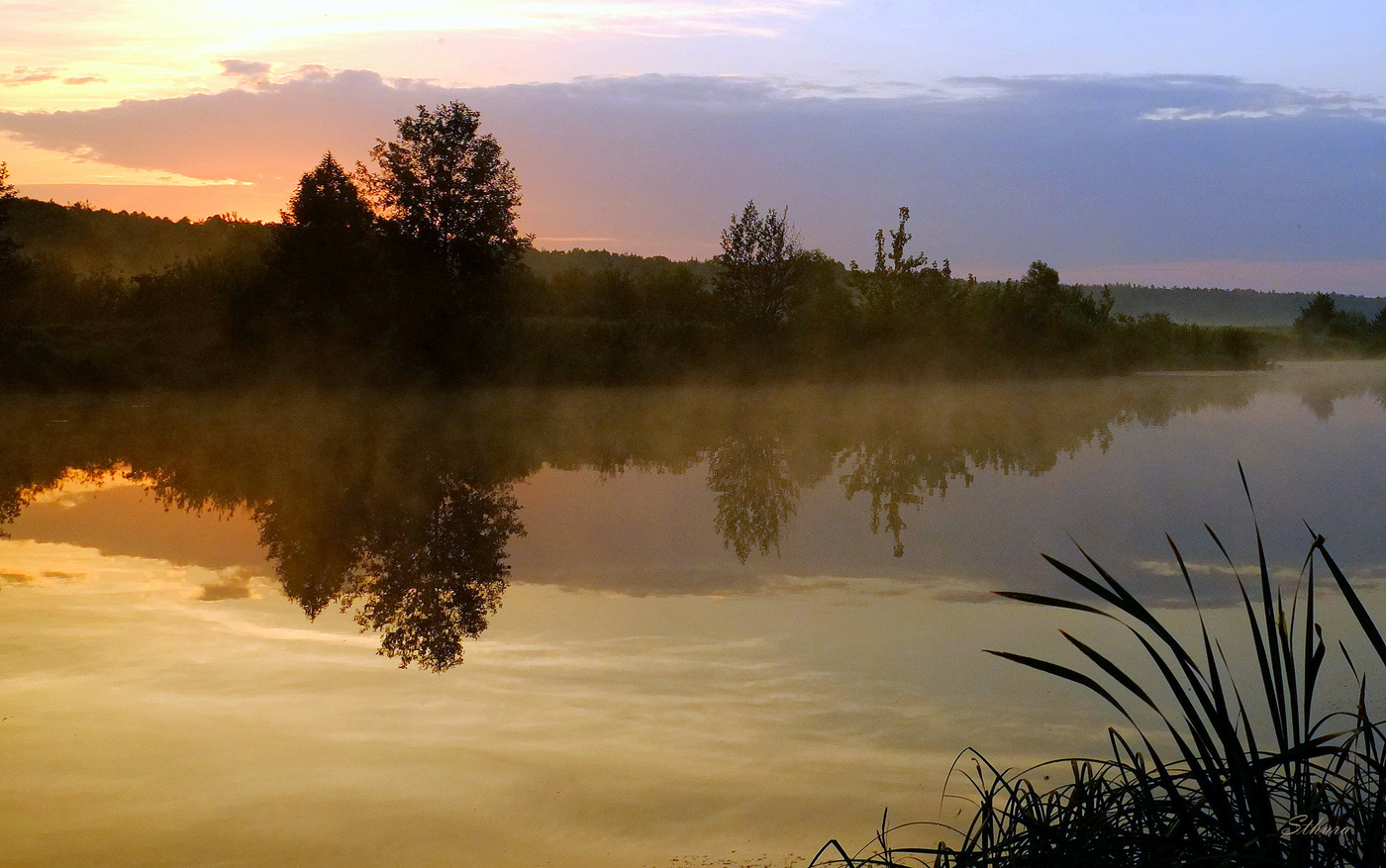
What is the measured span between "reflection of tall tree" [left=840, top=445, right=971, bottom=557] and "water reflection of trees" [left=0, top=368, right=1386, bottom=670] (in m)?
0.04

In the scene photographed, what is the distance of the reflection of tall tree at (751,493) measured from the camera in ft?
32.5

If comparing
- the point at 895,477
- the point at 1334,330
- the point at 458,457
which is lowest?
the point at 458,457

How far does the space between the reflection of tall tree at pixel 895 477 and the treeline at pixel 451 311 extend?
16.6 metres

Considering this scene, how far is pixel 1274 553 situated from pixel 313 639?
672 cm

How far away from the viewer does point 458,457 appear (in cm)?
1576

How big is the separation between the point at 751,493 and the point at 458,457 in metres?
4.89

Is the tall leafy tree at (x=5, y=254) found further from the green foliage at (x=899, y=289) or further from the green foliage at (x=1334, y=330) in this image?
the green foliage at (x=1334, y=330)

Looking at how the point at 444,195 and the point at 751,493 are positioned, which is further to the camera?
the point at 444,195

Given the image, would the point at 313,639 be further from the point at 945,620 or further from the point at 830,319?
the point at 830,319

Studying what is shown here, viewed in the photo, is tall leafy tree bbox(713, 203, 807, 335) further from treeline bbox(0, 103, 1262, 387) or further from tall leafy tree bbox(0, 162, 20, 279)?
tall leafy tree bbox(0, 162, 20, 279)

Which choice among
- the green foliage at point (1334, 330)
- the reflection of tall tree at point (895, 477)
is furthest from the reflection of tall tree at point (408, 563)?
the green foliage at point (1334, 330)

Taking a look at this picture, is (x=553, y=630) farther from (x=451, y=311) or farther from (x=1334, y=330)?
(x=1334, y=330)

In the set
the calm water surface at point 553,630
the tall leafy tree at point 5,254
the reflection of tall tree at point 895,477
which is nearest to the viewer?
the calm water surface at point 553,630

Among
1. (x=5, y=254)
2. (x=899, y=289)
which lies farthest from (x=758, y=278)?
(x=5, y=254)
